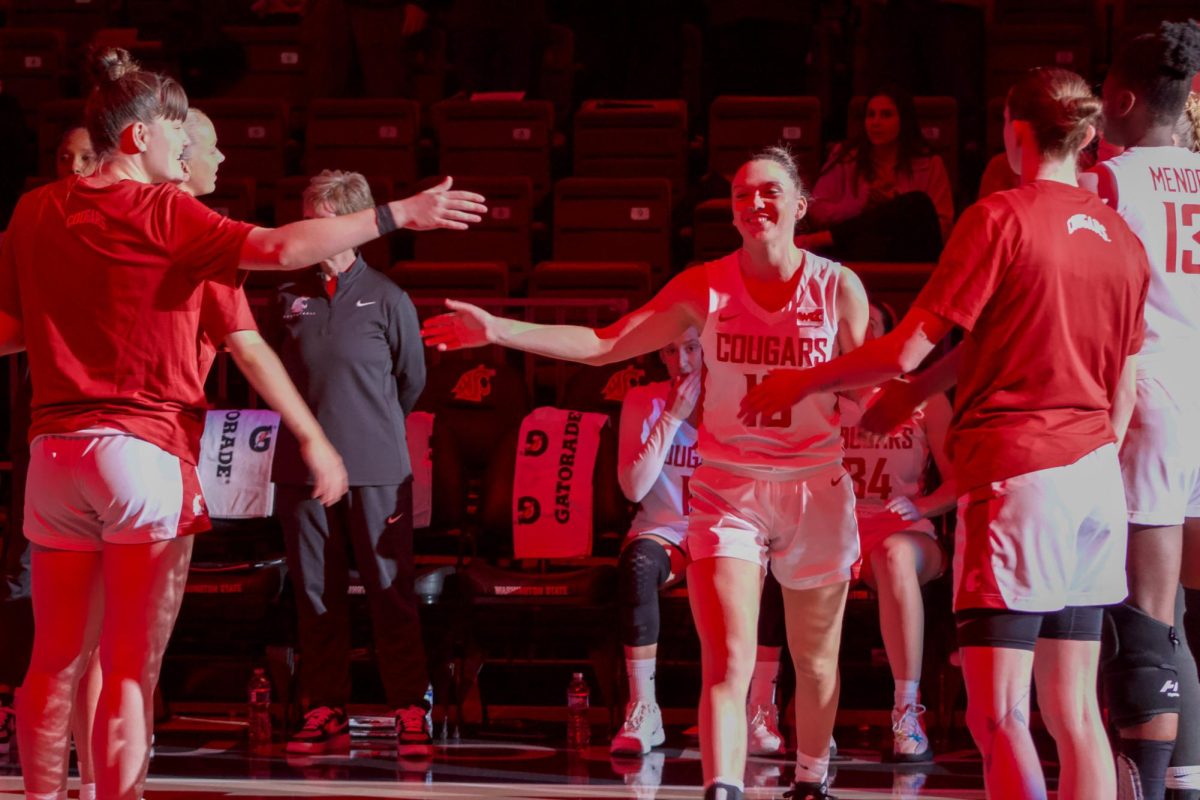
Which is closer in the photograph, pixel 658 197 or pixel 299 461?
pixel 299 461

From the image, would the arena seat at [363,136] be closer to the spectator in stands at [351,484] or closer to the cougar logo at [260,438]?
the cougar logo at [260,438]

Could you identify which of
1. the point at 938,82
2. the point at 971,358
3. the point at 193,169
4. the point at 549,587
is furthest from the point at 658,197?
the point at 971,358

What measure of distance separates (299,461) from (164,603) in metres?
2.37

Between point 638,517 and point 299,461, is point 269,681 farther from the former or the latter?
point 638,517

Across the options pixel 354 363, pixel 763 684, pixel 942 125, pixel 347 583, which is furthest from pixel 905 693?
pixel 942 125

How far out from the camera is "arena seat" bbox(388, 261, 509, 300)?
771 centimetres

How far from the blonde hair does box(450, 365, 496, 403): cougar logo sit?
4.44 ft

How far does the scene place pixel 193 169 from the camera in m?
4.39

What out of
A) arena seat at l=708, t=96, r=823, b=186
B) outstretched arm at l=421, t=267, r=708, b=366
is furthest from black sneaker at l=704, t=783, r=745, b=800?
arena seat at l=708, t=96, r=823, b=186

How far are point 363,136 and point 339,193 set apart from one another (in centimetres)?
343

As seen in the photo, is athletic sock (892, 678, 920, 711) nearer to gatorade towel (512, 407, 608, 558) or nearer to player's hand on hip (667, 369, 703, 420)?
player's hand on hip (667, 369, 703, 420)

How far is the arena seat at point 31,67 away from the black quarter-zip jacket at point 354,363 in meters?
4.76

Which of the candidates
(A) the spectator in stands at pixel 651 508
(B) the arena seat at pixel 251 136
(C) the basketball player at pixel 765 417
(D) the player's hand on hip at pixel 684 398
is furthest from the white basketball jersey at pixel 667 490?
(B) the arena seat at pixel 251 136

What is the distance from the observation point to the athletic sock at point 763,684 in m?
5.99
